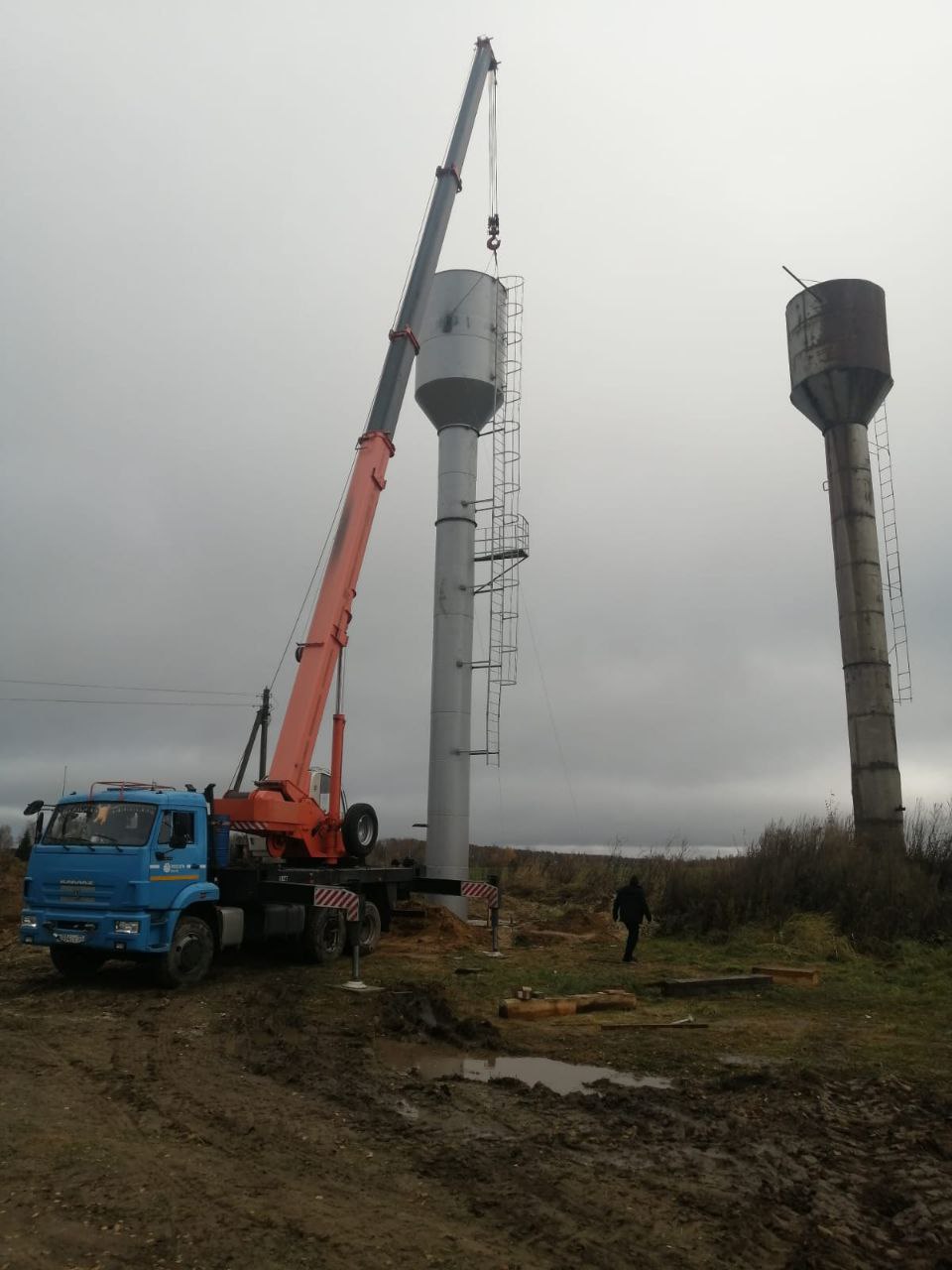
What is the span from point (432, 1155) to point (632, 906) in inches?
442

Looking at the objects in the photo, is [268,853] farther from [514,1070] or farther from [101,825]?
[514,1070]

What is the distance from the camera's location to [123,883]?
487 inches

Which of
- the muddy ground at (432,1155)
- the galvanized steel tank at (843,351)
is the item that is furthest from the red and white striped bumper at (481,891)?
the galvanized steel tank at (843,351)

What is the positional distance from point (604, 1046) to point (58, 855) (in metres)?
7.44

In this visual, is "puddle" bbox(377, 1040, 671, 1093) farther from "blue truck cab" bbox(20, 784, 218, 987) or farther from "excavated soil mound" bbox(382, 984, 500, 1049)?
"blue truck cab" bbox(20, 784, 218, 987)

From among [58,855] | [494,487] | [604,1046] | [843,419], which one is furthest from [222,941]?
[843,419]

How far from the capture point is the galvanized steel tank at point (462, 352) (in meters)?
24.6

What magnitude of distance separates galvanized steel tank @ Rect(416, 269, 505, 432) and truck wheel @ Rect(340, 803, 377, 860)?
1164cm

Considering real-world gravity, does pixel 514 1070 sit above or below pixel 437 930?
below

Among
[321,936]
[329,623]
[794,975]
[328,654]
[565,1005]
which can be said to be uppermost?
[329,623]

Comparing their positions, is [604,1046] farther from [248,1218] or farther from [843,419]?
[843,419]

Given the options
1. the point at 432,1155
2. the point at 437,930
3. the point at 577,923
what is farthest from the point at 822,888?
the point at 432,1155

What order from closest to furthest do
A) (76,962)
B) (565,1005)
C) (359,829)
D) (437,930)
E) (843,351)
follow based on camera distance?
(565,1005), (76,962), (359,829), (437,930), (843,351)

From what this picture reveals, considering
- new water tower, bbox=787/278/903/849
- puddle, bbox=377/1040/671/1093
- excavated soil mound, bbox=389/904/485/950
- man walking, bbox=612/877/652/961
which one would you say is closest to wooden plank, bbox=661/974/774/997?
man walking, bbox=612/877/652/961
